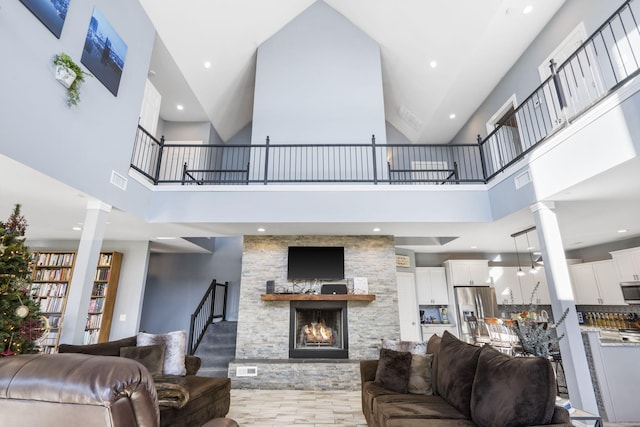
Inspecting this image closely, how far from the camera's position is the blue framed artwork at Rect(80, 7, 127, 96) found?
12.1 ft

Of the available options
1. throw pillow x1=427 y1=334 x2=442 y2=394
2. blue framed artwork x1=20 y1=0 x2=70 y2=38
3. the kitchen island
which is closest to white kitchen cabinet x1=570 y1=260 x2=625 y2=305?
the kitchen island

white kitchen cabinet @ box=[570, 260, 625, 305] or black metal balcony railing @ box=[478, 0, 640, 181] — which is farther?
white kitchen cabinet @ box=[570, 260, 625, 305]

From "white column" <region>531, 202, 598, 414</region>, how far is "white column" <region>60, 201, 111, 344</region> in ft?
18.7

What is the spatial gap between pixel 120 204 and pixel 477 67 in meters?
7.00

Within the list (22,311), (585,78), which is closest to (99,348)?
(22,311)

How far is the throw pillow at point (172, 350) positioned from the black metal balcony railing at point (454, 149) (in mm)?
2500

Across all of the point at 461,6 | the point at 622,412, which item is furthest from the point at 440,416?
the point at 461,6

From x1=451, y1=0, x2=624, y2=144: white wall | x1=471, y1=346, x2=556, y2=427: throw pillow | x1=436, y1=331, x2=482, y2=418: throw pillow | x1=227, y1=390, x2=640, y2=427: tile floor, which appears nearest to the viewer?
x1=471, y1=346, x2=556, y2=427: throw pillow

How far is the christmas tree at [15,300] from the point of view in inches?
122

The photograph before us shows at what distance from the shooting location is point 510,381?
2.03 meters

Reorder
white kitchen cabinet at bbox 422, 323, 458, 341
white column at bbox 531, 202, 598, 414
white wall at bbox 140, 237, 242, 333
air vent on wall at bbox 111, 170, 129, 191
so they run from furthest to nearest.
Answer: white wall at bbox 140, 237, 242, 333, white kitchen cabinet at bbox 422, 323, 458, 341, air vent on wall at bbox 111, 170, 129, 191, white column at bbox 531, 202, 598, 414

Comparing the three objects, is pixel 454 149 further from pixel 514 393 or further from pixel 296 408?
pixel 514 393

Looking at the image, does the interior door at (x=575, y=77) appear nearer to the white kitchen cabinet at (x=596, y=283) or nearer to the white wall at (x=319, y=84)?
the white wall at (x=319, y=84)

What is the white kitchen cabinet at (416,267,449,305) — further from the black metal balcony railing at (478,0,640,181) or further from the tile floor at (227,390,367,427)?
the tile floor at (227,390,367,427)
